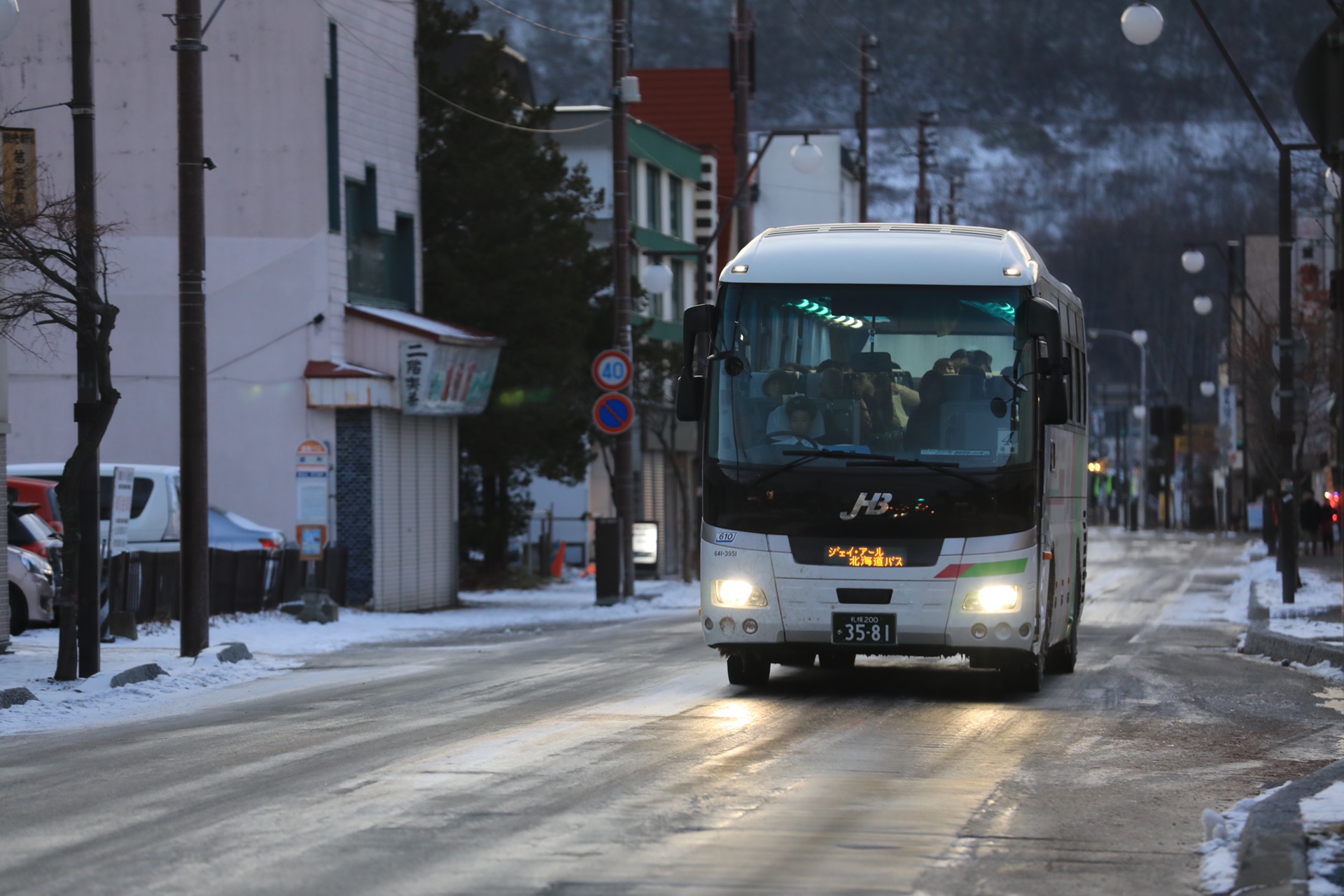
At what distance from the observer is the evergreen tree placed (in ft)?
116

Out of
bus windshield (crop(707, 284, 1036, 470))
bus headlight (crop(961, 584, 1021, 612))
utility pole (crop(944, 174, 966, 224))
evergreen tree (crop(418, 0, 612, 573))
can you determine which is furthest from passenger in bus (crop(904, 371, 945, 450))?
utility pole (crop(944, 174, 966, 224))

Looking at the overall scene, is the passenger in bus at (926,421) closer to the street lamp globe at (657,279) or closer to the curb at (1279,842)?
the curb at (1279,842)

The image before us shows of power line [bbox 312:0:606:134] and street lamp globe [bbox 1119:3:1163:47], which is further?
power line [bbox 312:0:606:134]

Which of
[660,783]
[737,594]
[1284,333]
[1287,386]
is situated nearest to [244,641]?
[737,594]

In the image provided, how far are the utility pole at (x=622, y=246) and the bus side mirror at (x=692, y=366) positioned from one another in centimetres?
1742

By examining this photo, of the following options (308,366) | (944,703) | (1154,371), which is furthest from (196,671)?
(1154,371)

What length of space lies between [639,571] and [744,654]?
1062 inches

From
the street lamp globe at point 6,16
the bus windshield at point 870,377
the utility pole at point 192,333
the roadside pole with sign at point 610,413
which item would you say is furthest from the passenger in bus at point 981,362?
the roadside pole with sign at point 610,413

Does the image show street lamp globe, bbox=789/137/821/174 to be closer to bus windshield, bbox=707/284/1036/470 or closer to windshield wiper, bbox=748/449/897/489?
bus windshield, bbox=707/284/1036/470

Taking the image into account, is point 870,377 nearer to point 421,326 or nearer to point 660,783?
point 660,783

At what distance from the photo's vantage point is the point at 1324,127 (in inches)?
337

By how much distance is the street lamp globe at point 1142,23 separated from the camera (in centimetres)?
2653

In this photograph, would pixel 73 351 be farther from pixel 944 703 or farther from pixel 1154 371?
pixel 1154 371

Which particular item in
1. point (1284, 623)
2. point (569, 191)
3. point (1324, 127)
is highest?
point (569, 191)
